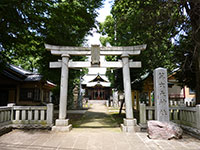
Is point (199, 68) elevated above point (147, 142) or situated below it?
above

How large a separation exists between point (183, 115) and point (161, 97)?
5.28 ft

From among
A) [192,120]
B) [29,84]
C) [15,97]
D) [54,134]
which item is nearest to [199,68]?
[192,120]

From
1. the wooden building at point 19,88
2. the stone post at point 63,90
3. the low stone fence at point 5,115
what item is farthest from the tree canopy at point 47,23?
the wooden building at point 19,88

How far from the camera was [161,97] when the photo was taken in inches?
264

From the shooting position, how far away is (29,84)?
648 inches

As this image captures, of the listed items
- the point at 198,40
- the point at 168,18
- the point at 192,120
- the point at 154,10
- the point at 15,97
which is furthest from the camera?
the point at 15,97

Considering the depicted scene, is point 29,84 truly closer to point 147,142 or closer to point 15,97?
point 15,97

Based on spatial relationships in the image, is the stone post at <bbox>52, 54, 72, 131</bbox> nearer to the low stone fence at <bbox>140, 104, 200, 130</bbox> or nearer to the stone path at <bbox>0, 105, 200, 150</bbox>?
the stone path at <bbox>0, 105, 200, 150</bbox>

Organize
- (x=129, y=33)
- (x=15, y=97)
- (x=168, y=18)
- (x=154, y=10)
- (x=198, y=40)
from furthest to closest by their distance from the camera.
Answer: (x=15, y=97)
(x=129, y=33)
(x=154, y=10)
(x=168, y=18)
(x=198, y=40)

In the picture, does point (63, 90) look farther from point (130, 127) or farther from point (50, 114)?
point (130, 127)

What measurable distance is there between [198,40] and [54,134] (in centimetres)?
857

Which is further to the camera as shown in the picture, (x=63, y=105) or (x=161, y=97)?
(x=63, y=105)

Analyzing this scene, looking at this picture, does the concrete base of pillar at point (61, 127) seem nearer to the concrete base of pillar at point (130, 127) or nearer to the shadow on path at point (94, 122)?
the shadow on path at point (94, 122)

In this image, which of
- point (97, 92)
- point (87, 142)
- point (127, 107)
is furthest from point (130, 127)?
point (97, 92)
